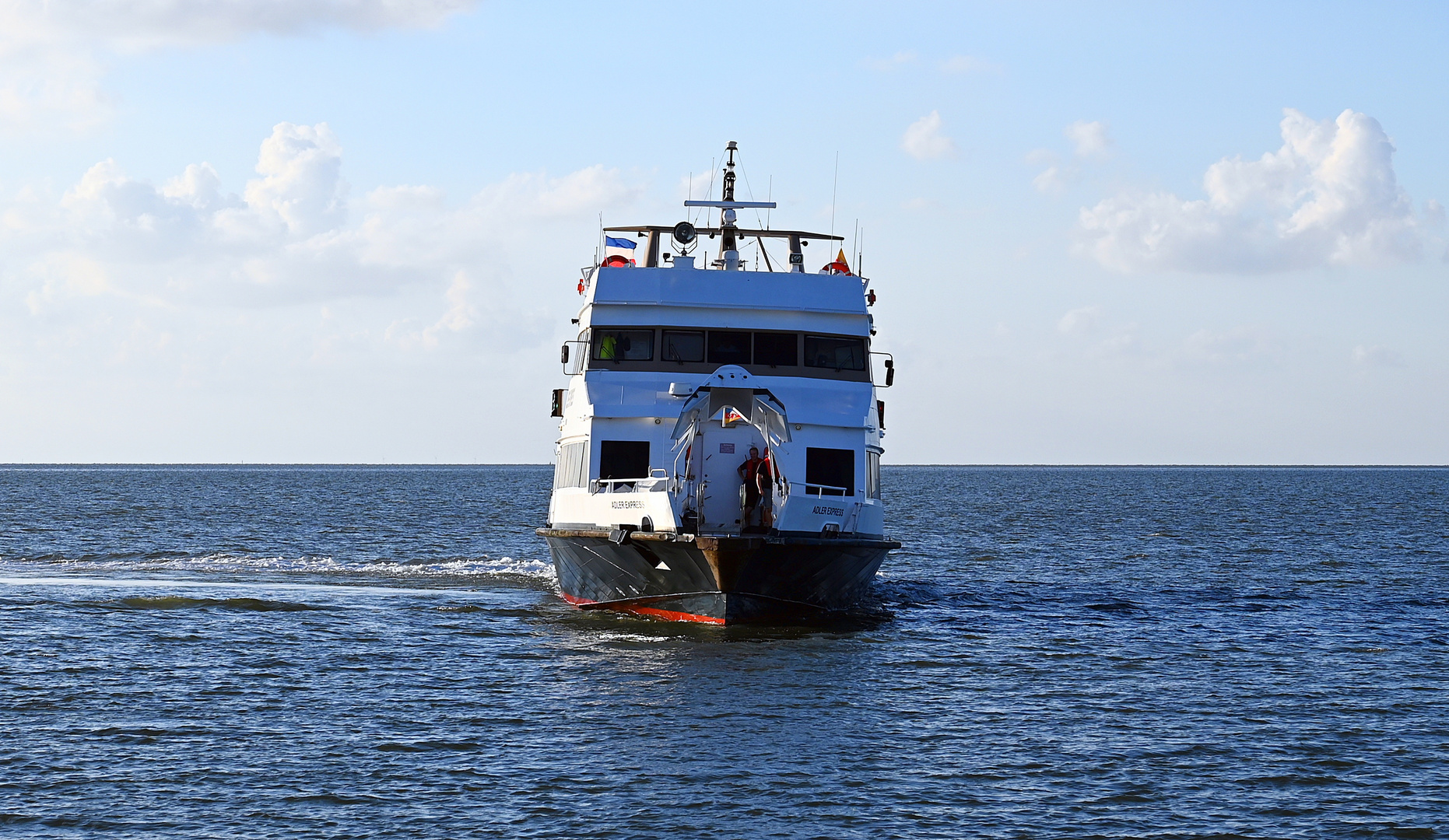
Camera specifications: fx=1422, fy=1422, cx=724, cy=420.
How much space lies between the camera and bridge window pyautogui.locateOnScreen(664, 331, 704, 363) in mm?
27891

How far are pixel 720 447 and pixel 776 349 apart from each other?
2.82 m

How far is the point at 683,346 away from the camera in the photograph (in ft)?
91.7

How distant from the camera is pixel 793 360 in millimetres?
28000

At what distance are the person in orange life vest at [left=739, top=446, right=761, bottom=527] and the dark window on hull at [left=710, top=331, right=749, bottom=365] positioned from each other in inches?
101

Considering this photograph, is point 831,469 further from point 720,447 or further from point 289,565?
point 289,565

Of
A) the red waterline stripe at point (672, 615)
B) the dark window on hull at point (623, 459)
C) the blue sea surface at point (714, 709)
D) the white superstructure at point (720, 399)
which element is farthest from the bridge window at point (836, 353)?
the red waterline stripe at point (672, 615)

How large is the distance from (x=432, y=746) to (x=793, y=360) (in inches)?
529

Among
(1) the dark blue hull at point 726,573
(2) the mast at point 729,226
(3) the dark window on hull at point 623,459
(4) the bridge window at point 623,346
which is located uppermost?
(2) the mast at point 729,226

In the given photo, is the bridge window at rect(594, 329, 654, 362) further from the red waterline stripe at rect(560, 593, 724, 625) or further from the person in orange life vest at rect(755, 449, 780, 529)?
the red waterline stripe at rect(560, 593, 724, 625)

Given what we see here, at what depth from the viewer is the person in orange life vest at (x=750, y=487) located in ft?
81.3

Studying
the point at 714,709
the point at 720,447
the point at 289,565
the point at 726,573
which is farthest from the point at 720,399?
the point at 289,565

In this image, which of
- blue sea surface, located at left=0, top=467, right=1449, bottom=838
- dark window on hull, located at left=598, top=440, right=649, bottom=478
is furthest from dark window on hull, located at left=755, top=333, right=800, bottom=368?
blue sea surface, located at left=0, top=467, right=1449, bottom=838

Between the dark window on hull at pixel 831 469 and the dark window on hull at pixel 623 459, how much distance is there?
3.07 metres

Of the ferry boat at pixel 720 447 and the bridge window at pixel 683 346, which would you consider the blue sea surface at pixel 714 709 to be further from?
the bridge window at pixel 683 346
